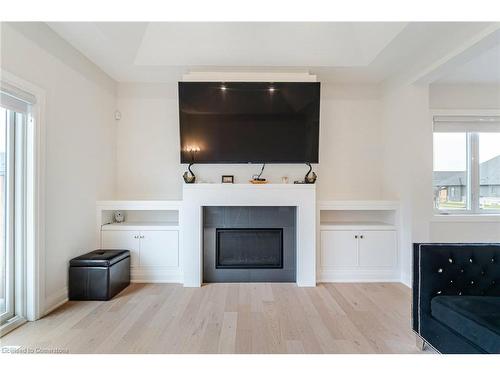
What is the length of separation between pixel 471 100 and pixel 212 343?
4336mm

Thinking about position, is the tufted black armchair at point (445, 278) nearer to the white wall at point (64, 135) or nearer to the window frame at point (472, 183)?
the window frame at point (472, 183)

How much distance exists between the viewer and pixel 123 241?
3.33 metres

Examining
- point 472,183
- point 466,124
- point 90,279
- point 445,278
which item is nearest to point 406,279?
point 445,278

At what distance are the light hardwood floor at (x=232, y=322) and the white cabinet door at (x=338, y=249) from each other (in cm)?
32

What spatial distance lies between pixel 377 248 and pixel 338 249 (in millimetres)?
470

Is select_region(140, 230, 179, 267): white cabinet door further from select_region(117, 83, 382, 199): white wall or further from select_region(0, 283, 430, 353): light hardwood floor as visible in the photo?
select_region(117, 83, 382, 199): white wall

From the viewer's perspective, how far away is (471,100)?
3.76 meters

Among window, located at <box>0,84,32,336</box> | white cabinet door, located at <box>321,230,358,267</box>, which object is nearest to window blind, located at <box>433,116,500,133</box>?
white cabinet door, located at <box>321,230,358,267</box>

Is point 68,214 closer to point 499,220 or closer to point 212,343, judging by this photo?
point 212,343

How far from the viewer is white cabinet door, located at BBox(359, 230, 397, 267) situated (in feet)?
11.0

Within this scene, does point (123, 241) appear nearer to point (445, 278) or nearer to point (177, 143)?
point (177, 143)

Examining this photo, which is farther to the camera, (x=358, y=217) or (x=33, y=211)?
(x=358, y=217)
